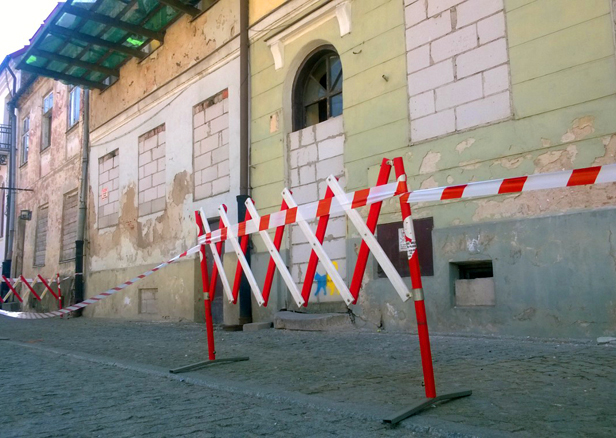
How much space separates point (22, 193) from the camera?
73.8ft

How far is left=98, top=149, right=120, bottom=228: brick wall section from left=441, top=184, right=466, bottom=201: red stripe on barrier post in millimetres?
12677

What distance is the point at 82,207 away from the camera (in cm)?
1653

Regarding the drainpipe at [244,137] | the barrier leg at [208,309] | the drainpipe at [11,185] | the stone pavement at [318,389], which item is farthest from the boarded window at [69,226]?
the barrier leg at [208,309]

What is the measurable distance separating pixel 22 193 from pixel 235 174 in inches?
597

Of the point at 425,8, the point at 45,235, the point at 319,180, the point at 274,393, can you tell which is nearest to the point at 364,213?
the point at 319,180

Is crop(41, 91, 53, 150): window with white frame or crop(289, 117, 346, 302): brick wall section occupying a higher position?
crop(41, 91, 53, 150): window with white frame

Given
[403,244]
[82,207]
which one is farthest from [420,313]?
[82,207]

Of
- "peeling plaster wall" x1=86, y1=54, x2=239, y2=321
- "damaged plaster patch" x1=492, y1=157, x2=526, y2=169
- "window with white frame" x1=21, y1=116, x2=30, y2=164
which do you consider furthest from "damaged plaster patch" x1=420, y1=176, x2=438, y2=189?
"window with white frame" x1=21, y1=116, x2=30, y2=164

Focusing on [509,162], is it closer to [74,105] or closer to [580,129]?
[580,129]

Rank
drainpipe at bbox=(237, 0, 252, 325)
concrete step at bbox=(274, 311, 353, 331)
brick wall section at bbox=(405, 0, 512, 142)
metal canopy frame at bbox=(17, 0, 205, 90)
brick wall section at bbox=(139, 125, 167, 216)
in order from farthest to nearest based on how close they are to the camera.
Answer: brick wall section at bbox=(139, 125, 167, 216), metal canopy frame at bbox=(17, 0, 205, 90), drainpipe at bbox=(237, 0, 252, 325), concrete step at bbox=(274, 311, 353, 331), brick wall section at bbox=(405, 0, 512, 142)

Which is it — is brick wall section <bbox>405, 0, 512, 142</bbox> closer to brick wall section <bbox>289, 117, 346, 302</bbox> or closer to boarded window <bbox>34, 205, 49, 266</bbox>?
brick wall section <bbox>289, 117, 346, 302</bbox>

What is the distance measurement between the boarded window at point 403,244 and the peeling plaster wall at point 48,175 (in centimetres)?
1202

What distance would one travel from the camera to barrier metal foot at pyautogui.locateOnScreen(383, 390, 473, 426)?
3177 mm

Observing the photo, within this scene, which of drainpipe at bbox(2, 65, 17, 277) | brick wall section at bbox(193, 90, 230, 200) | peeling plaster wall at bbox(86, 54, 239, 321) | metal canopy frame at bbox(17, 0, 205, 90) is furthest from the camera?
drainpipe at bbox(2, 65, 17, 277)
